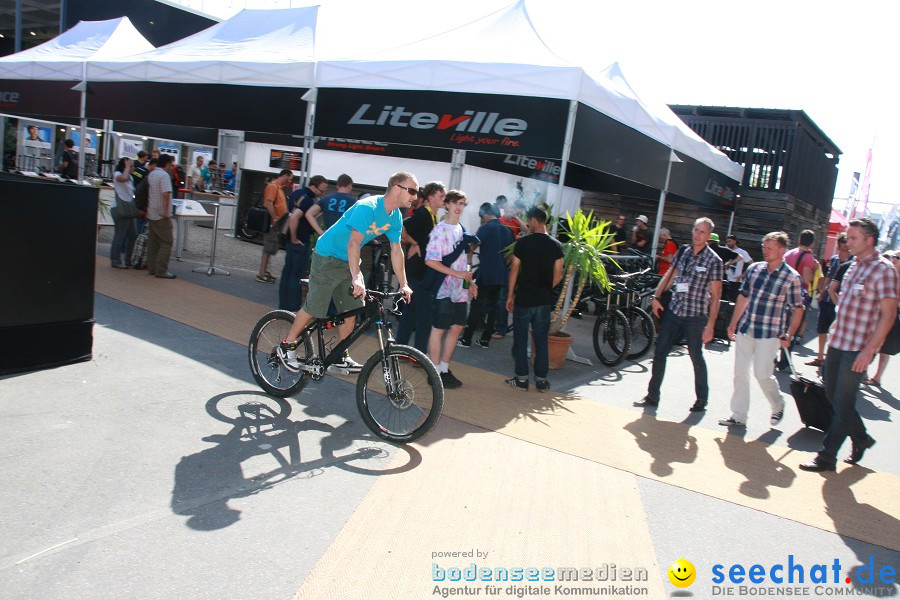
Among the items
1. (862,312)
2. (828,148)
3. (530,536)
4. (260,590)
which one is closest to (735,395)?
(862,312)

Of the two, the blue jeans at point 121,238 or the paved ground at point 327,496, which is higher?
the blue jeans at point 121,238

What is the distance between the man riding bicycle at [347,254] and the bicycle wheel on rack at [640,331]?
4.32 meters

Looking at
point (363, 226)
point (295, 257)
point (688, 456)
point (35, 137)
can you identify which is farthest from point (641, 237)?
point (35, 137)

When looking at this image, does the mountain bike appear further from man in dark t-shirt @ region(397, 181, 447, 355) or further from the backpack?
the backpack

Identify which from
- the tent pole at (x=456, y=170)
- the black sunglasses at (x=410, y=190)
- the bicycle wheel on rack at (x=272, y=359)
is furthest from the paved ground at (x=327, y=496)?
the tent pole at (x=456, y=170)

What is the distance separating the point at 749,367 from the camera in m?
6.12

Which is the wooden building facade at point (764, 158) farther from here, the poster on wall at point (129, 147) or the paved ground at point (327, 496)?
the poster on wall at point (129, 147)

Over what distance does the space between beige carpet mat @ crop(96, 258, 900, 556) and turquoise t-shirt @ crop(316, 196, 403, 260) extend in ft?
5.15

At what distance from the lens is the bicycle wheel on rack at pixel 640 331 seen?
28.0 feet

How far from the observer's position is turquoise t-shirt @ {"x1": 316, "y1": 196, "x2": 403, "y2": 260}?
16.4ft

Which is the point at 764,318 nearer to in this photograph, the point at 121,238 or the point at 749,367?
the point at 749,367

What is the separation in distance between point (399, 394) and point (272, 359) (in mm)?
1242

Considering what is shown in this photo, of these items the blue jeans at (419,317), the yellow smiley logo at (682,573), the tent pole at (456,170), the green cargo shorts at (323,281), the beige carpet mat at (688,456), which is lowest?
the yellow smiley logo at (682,573)

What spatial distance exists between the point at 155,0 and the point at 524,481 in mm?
27301
